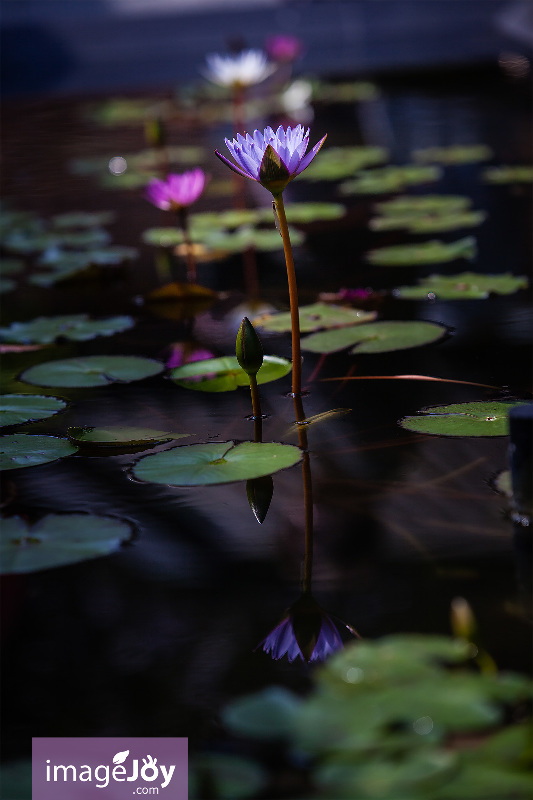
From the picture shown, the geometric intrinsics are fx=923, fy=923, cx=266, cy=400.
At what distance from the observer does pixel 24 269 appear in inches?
86.2

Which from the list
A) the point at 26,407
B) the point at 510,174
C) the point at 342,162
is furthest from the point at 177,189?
the point at 342,162

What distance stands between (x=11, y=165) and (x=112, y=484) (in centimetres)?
296

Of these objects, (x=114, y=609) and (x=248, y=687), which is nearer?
(x=248, y=687)

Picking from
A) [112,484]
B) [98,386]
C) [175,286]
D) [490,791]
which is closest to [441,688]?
[490,791]

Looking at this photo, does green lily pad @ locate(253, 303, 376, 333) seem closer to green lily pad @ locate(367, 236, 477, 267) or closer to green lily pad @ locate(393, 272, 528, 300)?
green lily pad @ locate(393, 272, 528, 300)

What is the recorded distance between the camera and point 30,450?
44.1 inches

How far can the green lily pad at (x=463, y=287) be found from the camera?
5.50 feet

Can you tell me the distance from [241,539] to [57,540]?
18cm

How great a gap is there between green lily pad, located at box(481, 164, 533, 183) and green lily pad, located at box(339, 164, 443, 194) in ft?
0.51

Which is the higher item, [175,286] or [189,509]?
[175,286]

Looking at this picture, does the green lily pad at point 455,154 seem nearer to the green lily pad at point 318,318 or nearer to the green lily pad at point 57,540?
the green lily pad at point 318,318

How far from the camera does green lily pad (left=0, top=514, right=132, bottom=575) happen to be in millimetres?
867

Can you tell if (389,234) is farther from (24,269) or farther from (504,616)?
(504,616)

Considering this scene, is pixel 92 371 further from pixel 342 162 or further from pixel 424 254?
pixel 342 162
